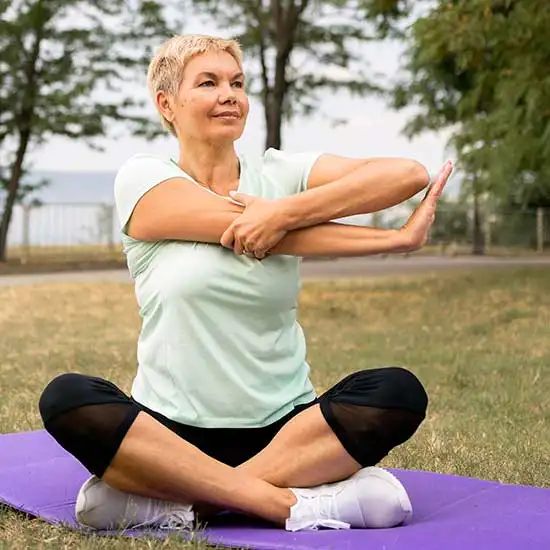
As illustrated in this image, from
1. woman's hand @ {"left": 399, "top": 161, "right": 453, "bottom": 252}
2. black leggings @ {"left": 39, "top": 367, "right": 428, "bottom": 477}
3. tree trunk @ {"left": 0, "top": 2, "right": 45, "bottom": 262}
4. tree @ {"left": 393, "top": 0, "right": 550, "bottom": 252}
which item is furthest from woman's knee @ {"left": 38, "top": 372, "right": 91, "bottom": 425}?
tree trunk @ {"left": 0, "top": 2, "right": 45, "bottom": 262}

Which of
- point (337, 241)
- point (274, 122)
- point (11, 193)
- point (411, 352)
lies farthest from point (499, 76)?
point (11, 193)

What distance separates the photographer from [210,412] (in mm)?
2547

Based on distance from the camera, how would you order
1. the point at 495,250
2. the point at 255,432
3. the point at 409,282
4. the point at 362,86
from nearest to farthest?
the point at 255,432 → the point at 409,282 → the point at 362,86 → the point at 495,250

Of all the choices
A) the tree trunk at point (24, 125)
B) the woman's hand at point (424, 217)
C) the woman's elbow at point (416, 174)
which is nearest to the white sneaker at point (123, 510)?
the woman's hand at point (424, 217)

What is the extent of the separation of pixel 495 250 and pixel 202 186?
24.3 metres

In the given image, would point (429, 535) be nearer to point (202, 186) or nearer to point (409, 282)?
point (202, 186)

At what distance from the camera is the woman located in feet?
8.03

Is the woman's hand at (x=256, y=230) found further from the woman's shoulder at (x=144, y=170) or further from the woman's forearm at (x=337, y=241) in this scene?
the woman's shoulder at (x=144, y=170)

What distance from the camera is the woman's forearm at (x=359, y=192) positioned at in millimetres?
2490

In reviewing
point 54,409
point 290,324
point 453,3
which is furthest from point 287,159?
point 453,3

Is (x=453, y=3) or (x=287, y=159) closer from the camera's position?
(x=287, y=159)

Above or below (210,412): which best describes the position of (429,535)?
below

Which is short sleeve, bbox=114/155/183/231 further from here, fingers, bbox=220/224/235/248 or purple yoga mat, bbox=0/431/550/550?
purple yoga mat, bbox=0/431/550/550

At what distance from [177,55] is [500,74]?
24.0ft
